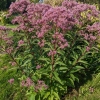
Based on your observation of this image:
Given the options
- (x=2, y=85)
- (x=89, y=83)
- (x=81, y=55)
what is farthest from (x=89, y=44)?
(x=2, y=85)

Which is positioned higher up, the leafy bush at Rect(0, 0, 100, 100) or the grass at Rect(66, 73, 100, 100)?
the leafy bush at Rect(0, 0, 100, 100)

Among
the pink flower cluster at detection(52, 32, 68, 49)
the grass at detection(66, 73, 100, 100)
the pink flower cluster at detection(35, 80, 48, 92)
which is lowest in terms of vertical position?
the grass at detection(66, 73, 100, 100)

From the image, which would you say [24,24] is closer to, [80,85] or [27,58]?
[27,58]

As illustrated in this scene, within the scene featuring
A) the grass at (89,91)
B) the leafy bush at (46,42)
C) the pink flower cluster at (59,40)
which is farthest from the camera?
the grass at (89,91)

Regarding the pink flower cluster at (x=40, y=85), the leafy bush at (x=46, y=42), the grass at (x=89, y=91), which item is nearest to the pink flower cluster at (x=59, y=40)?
the leafy bush at (x=46, y=42)

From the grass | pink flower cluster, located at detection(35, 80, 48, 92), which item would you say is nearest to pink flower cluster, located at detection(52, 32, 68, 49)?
pink flower cluster, located at detection(35, 80, 48, 92)

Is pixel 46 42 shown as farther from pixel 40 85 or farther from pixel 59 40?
pixel 40 85

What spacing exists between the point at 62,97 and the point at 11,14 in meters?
2.44

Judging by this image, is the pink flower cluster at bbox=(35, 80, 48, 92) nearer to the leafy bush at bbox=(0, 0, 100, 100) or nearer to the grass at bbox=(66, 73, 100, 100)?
the leafy bush at bbox=(0, 0, 100, 100)

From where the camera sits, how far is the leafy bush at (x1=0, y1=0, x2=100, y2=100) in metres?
4.79

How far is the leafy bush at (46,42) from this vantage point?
479 cm

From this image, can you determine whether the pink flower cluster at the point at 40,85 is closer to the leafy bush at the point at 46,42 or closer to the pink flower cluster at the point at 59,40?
the leafy bush at the point at 46,42

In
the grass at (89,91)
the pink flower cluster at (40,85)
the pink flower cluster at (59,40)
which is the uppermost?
the pink flower cluster at (59,40)

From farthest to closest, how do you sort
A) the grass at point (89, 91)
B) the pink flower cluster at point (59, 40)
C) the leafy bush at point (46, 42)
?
1. the grass at point (89, 91)
2. the leafy bush at point (46, 42)
3. the pink flower cluster at point (59, 40)
